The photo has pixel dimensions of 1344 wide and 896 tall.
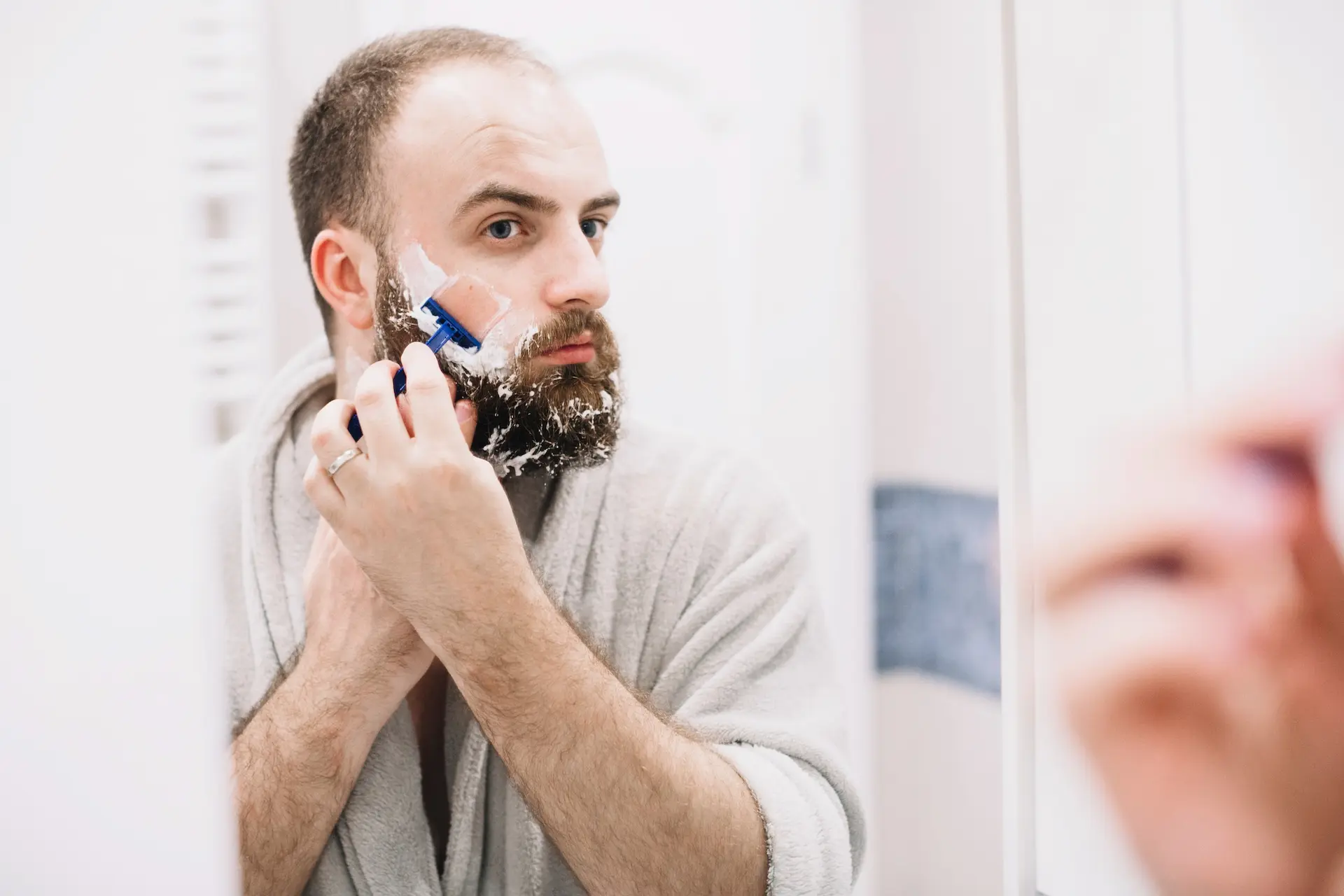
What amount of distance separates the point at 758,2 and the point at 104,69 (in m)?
0.50

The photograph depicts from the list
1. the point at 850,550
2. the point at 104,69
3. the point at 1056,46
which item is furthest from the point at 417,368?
the point at 1056,46

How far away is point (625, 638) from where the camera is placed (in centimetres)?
78

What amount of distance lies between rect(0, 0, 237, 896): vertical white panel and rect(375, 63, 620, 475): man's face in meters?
0.16

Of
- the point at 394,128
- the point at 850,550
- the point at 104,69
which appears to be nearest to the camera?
the point at 104,69

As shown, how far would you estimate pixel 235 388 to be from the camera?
74 cm

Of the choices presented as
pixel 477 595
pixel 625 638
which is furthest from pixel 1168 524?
pixel 477 595

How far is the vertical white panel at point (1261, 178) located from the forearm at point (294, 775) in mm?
735

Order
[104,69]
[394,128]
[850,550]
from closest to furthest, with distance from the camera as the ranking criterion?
[104,69], [394,128], [850,550]

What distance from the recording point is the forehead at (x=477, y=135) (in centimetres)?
72

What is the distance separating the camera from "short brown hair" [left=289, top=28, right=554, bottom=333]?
0.73 meters

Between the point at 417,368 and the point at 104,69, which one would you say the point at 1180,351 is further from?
the point at 104,69

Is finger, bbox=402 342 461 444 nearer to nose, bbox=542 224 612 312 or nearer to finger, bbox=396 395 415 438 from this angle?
finger, bbox=396 395 415 438

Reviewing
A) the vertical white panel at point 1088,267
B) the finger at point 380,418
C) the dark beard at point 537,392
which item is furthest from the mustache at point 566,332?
the vertical white panel at point 1088,267

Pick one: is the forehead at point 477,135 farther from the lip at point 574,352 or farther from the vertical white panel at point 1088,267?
the vertical white panel at point 1088,267
